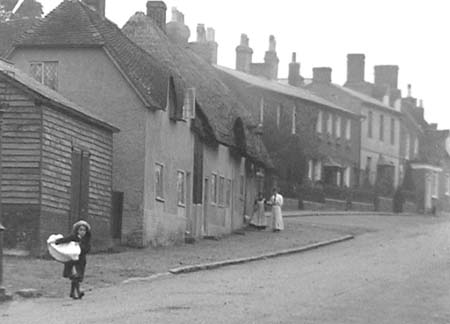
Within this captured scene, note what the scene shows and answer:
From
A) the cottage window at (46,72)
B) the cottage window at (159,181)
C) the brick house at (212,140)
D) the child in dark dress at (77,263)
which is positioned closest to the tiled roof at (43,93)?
the cottage window at (46,72)

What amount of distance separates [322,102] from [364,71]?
1678cm

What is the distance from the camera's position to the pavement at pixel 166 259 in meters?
26.8

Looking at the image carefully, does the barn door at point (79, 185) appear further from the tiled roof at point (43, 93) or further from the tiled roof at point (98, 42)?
the tiled roof at point (98, 42)

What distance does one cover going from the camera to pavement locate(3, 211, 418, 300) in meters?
26.8

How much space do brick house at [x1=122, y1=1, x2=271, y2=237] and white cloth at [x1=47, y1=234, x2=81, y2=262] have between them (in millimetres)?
20474

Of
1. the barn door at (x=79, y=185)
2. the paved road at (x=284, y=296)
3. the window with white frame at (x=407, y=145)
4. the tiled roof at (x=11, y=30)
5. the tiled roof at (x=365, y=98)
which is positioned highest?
the tiled roof at (x=365, y=98)

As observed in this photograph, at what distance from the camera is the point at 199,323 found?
19.3 metres

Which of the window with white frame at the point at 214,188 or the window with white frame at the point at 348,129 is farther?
the window with white frame at the point at 348,129

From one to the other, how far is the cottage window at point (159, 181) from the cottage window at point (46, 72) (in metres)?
4.10

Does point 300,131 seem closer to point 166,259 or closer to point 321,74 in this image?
point 321,74

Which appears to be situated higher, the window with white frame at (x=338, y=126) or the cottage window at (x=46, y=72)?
the window with white frame at (x=338, y=126)

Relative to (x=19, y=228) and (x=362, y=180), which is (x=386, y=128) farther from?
(x=19, y=228)

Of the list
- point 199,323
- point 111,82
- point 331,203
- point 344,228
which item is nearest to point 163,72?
point 111,82

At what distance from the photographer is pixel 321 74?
87125 millimetres
